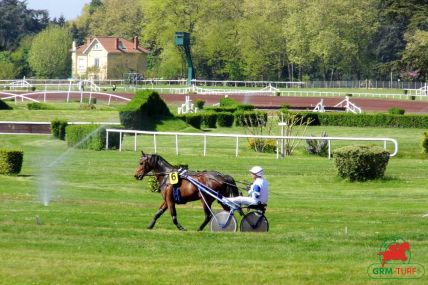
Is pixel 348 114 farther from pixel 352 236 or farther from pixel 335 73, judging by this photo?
pixel 335 73

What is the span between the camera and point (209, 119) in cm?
5188

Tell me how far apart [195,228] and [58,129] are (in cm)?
2509

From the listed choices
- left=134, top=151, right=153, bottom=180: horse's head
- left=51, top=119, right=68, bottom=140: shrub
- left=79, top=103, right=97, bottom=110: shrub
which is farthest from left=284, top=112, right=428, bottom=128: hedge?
left=134, top=151, right=153, bottom=180: horse's head

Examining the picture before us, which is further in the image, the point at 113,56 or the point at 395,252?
the point at 113,56

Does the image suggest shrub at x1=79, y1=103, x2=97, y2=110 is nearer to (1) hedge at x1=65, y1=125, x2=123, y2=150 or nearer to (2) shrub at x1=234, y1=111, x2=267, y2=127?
(2) shrub at x1=234, y1=111, x2=267, y2=127

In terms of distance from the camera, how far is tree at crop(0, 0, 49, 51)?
13975 centimetres

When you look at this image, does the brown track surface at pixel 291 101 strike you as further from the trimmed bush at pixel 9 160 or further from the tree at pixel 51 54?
the tree at pixel 51 54

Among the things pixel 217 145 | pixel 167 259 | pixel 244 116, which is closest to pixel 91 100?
pixel 244 116

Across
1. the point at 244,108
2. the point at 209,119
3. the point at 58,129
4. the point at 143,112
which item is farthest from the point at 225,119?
the point at 58,129

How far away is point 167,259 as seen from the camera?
1438 cm

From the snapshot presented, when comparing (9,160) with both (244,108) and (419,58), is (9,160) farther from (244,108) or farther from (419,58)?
(244,108)

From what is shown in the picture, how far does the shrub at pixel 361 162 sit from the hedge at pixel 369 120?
25323 millimetres

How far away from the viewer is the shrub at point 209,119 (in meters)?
51.6

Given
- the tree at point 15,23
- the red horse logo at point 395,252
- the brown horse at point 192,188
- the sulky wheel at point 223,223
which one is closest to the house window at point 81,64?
the tree at point 15,23
